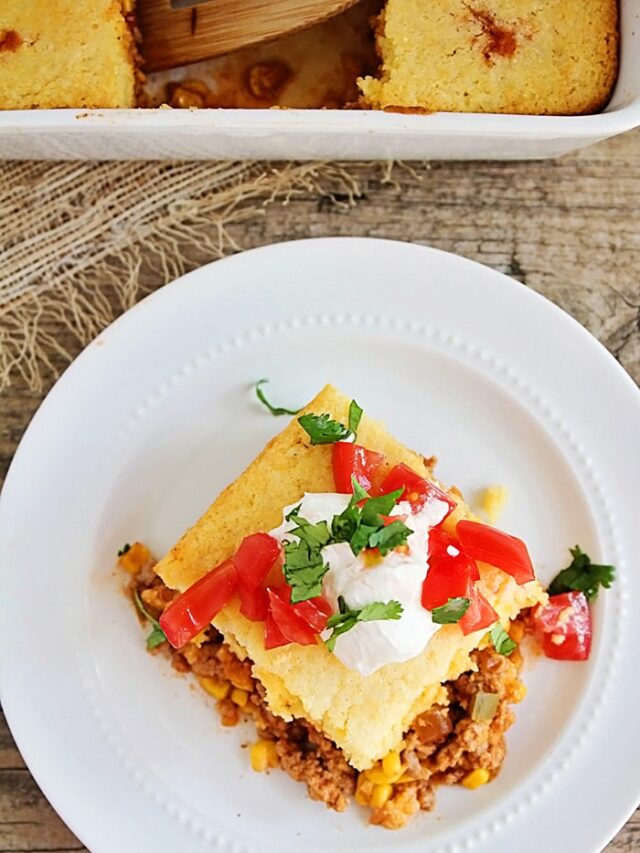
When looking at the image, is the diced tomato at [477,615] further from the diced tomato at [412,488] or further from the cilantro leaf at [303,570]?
the cilantro leaf at [303,570]

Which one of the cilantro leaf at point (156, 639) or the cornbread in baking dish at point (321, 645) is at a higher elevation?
the cornbread in baking dish at point (321, 645)

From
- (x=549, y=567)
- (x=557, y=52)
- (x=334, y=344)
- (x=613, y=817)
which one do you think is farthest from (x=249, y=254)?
(x=613, y=817)

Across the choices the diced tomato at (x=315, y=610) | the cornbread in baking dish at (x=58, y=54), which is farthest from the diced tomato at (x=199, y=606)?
the cornbread in baking dish at (x=58, y=54)

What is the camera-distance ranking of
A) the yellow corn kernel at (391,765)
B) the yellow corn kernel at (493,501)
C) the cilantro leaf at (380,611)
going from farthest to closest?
the yellow corn kernel at (493,501) → the yellow corn kernel at (391,765) → the cilantro leaf at (380,611)

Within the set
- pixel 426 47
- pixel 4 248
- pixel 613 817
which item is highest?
pixel 426 47

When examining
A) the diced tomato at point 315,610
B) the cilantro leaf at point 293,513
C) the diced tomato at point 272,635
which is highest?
the cilantro leaf at point 293,513

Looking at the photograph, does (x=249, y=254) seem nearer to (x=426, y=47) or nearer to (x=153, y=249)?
(x=153, y=249)

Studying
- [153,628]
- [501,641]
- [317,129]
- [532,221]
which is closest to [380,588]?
[501,641]
